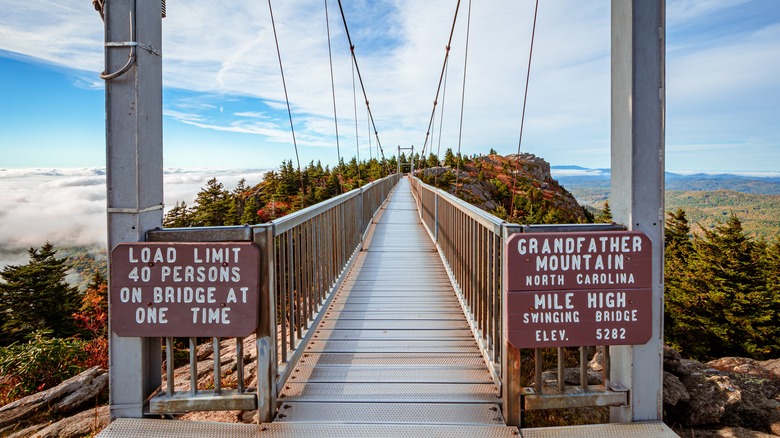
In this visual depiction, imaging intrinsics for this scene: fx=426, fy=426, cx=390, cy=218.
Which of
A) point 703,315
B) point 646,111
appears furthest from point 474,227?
point 703,315

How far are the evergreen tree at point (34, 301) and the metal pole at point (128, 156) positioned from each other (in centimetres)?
3481

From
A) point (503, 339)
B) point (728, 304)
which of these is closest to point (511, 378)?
point (503, 339)

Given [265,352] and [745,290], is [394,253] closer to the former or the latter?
[265,352]

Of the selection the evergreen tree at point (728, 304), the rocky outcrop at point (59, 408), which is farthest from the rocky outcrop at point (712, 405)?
the evergreen tree at point (728, 304)

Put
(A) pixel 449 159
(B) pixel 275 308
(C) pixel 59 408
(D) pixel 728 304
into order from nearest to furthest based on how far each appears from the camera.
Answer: (B) pixel 275 308 → (C) pixel 59 408 → (D) pixel 728 304 → (A) pixel 449 159

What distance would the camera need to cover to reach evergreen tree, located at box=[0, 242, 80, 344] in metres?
30.2

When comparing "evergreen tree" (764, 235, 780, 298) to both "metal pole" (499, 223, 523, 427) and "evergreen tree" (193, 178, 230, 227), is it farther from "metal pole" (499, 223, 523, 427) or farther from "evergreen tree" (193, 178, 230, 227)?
"evergreen tree" (193, 178, 230, 227)

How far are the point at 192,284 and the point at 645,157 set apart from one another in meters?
2.61

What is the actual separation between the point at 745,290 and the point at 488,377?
29.7 m

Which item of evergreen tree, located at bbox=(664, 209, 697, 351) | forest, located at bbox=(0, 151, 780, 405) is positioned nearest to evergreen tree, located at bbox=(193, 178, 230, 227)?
forest, located at bbox=(0, 151, 780, 405)

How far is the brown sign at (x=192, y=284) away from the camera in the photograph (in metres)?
2.33

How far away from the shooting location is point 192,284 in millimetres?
2340

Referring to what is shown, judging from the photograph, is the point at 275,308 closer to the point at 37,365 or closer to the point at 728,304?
the point at 37,365

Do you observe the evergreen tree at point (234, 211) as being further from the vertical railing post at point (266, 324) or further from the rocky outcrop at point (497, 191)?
the vertical railing post at point (266, 324)
